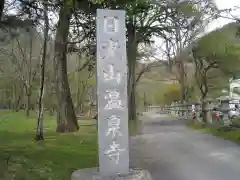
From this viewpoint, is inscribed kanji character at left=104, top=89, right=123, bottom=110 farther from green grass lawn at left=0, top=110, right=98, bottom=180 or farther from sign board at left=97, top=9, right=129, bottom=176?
green grass lawn at left=0, top=110, right=98, bottom=180

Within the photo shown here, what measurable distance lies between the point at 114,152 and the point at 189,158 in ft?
11.9

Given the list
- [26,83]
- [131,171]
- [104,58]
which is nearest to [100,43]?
[104,58]

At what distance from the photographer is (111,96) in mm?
5602

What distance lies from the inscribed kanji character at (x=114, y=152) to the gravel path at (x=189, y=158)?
1699 mm

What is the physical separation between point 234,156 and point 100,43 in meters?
4.76

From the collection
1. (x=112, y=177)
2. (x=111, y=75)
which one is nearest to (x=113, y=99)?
(x=111, y=75)

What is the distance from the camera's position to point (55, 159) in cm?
886

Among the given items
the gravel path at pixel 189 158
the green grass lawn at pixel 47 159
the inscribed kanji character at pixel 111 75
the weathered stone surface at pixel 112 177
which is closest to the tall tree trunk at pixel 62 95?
the green grass lawn at pixel 47 159

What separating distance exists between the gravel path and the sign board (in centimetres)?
175

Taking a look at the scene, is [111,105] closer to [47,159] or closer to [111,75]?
[111,75]

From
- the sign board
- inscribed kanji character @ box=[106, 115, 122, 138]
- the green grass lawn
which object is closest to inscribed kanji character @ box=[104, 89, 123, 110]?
the sign board

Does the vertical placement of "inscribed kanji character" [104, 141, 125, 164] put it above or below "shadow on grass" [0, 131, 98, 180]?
above

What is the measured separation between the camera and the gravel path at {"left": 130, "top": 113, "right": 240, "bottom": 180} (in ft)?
23.1

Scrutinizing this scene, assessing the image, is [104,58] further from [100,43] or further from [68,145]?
[68,145]
